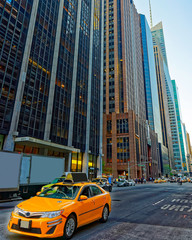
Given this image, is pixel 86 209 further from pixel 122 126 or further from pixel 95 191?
pixel 122 126

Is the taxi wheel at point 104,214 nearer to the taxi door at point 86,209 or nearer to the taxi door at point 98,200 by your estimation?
the taxi door at point 98,200

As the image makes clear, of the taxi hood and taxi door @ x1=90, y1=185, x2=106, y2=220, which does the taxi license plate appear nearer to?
the taxi hood

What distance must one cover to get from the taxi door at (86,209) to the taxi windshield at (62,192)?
1.02 feet

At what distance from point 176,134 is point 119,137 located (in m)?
144

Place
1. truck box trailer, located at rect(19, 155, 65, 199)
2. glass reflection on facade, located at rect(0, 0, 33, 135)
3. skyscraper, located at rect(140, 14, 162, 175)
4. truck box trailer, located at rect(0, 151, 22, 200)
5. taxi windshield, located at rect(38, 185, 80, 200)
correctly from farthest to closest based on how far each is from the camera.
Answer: skyscraper, located at rect(140, 14, 162, 175) → glass reflection on facade, located at rect(0, 0, 33, 135) → truck box trailer, located at rect(19, 155, 65, 199) → truck box trailer, located at rect(0, 151, 22, 200) → taxi windshield, located at rect(38, 185, 80, 200)

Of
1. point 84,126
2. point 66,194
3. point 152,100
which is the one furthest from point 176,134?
point 66,194

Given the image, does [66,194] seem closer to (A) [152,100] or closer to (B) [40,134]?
(B) [40,134]

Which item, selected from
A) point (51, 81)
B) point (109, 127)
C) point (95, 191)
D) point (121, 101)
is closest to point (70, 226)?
point (95, 191)

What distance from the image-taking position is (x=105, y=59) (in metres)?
93.2

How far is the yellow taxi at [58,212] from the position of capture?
473cm

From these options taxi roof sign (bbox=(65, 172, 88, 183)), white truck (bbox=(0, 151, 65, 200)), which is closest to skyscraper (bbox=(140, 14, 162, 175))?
taxi roof sign (bbox=(65, 172, 88, 183))

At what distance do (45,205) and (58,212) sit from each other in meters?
0.54

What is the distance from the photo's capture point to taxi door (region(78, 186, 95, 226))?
5.86 metres

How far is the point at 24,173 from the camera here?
14.0 m
